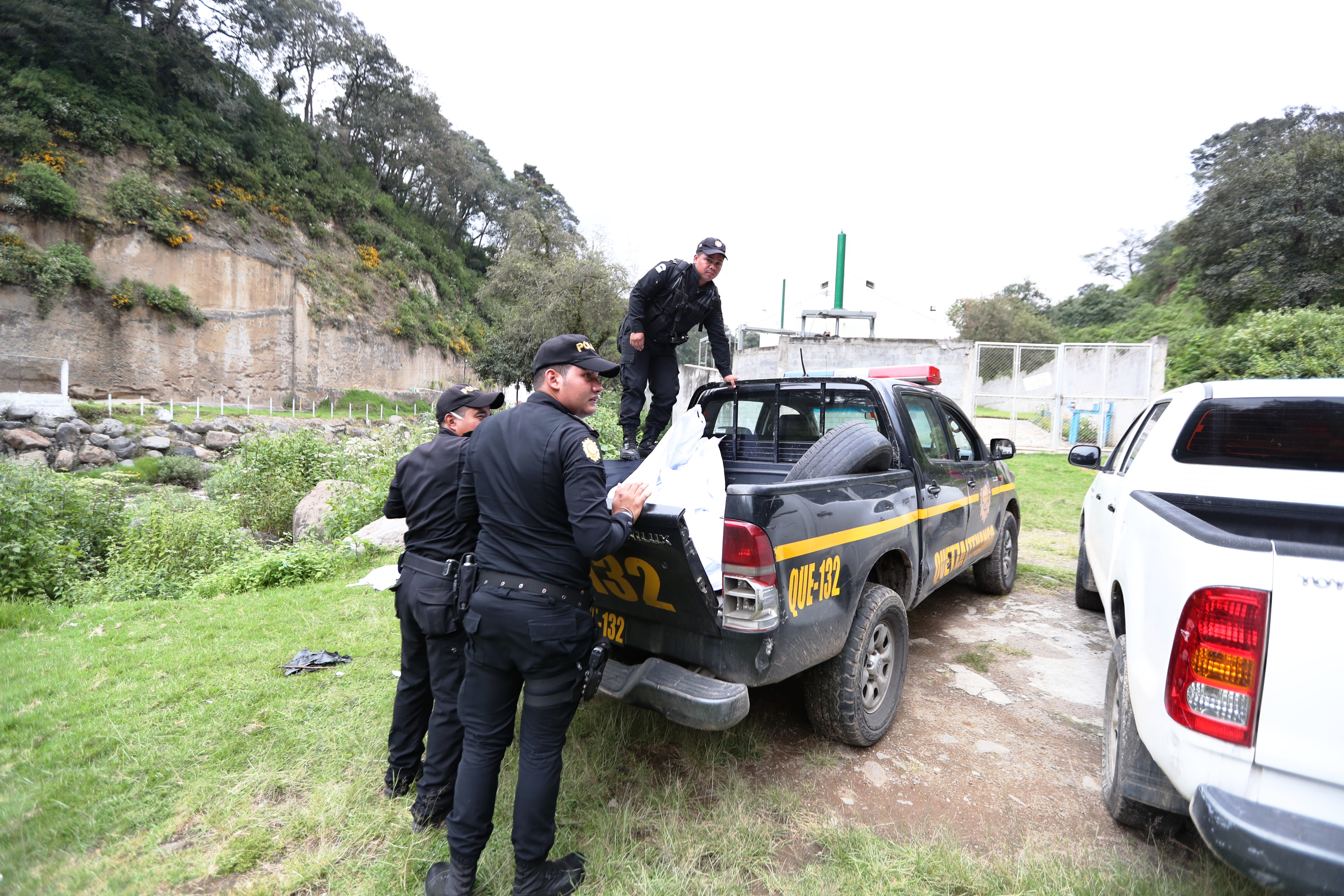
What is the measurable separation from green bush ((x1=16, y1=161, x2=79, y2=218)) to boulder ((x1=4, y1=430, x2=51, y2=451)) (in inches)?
479

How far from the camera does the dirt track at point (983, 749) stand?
2598mm

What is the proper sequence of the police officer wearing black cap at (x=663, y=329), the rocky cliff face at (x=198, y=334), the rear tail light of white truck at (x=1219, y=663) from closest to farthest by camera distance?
the rear tail light of white truck at (x=1219, y=663)
the police officer wearing black cap at (x=663, y=329)
the rocky cliff face at (x=198, y=334)

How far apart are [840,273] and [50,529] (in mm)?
33954

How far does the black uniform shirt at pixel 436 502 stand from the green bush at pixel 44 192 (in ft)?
101

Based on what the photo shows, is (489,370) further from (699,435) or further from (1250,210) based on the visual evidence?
(1250,210)

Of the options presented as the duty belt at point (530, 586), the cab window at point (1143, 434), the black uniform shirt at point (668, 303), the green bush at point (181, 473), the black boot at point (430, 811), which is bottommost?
the green bush at point (181, 473)

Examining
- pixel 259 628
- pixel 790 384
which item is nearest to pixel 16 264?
pixel 259 628

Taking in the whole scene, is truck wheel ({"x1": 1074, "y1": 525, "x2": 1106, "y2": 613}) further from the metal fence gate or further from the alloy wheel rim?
the metal fence gate

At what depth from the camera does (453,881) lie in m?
2.14

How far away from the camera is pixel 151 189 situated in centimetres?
2602

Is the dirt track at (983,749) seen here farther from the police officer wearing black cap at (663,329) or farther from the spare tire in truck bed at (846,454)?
the police officer wearing black cap at (663,329)

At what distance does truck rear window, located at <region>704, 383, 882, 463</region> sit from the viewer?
13.2ft

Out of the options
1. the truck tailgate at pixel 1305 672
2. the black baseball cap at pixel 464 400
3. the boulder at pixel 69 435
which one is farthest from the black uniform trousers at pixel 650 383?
the boulder at pixel 69 435

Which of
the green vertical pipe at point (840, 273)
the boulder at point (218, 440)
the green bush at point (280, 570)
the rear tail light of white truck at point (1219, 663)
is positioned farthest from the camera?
the green vertical pipe at point (840, 273)
